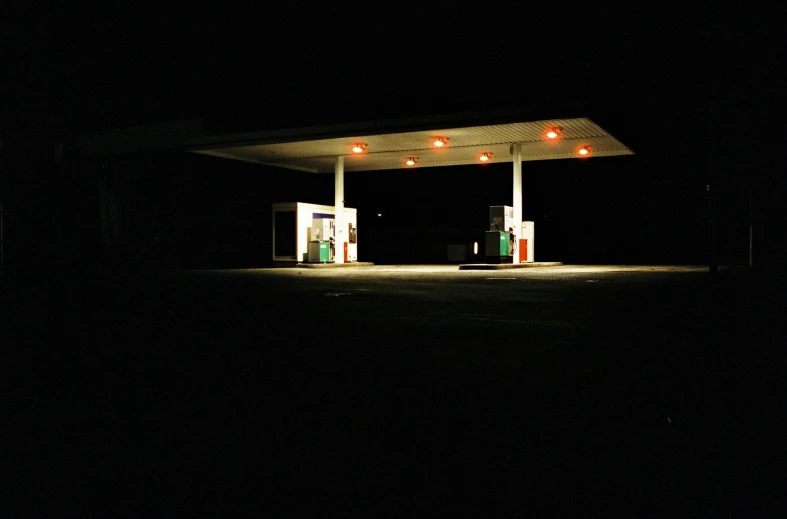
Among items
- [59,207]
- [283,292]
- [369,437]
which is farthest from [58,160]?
[369,437]

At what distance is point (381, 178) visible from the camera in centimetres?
3912

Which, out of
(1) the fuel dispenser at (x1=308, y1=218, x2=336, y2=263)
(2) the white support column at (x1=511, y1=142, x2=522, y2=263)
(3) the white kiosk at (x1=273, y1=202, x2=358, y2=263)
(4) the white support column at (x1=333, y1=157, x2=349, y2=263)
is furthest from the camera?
(3) the white kiosk at (x1=273, y1=202, x2=358, y2=263)

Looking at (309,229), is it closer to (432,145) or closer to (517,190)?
(432,145)

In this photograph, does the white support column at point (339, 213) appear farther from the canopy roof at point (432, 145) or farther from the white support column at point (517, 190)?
the white support column at point (517, 190)

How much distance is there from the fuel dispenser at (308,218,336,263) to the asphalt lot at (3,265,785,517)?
2161 centimetres

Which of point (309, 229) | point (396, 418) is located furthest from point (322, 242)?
point (396, 418)

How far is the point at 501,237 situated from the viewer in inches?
977

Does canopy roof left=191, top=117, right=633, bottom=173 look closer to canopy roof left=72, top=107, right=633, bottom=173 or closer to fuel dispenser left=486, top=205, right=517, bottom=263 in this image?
canopy roof left=72, top=107, right=633, bottom=173

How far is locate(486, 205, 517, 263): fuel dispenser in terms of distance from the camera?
24812 mm

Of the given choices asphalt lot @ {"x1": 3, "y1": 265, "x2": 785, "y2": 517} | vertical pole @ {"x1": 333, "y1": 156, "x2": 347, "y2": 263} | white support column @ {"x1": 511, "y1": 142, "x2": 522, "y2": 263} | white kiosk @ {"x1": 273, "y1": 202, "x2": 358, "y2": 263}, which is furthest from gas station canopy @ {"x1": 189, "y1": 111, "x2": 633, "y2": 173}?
asphalt lot @ {"x1": 3, "y1": 265, "x2": 785, "y2": 517}

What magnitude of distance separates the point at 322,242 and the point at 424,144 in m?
6.73

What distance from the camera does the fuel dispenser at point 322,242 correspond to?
29.0m

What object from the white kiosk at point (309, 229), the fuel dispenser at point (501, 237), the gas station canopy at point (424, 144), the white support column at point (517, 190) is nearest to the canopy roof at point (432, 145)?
the gas station canopy at point (424, 144)

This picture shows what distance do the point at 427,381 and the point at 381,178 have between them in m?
35.2
